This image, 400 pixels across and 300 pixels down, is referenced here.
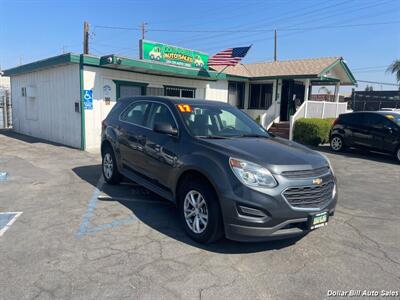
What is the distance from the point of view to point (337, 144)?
12.7 m

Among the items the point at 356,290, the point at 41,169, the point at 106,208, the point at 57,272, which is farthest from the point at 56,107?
the point at 356,290

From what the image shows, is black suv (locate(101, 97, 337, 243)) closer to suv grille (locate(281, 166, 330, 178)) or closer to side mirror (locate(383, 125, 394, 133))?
suv grille (locate(281, 166, 330, 178))

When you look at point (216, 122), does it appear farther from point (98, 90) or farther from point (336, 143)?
point (336, 143)

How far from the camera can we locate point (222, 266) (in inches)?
135

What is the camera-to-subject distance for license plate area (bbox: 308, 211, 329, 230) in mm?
3514

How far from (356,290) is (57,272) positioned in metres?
2.96

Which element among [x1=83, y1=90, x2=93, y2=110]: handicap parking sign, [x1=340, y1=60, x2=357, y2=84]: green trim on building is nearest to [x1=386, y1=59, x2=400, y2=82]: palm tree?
[x1=340, y1=60, x2=357, y2=84]: green trim on building

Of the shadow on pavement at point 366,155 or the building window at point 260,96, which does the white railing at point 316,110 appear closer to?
the building window at point 260,96

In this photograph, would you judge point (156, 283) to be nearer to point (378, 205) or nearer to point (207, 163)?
point (207, 163)

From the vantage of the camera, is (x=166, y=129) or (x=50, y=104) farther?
(x=50, y=104)

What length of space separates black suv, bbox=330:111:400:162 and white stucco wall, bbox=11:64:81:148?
391 inches

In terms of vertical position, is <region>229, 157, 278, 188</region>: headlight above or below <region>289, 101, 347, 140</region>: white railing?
below

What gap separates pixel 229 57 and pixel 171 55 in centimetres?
317

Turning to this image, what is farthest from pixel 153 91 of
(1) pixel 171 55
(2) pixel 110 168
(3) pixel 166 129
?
(3) pixel 166 129
